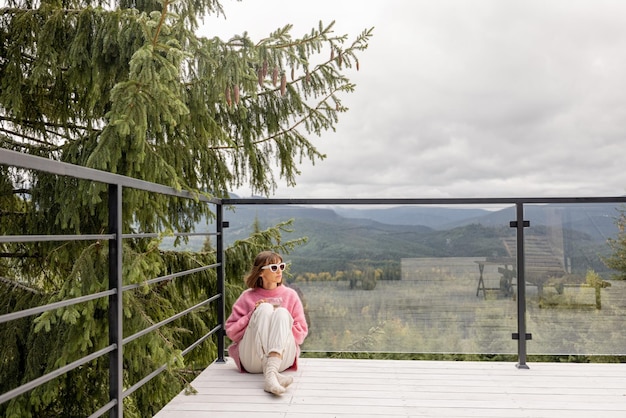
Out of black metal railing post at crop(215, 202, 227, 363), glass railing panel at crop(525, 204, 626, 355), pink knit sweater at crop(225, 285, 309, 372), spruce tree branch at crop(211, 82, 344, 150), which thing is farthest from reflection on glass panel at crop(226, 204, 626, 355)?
spruce tree branch at crop(211, 82, 344, 150)

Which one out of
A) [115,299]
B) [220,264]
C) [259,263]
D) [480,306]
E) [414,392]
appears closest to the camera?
[115,299]

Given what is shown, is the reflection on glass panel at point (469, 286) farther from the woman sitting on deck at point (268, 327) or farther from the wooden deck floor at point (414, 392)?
the woman sitting on deck at point (268, 327)

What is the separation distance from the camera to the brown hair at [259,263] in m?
3.93

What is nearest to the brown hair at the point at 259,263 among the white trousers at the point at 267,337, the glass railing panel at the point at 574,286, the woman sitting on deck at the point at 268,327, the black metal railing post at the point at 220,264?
the woman sitting on deck at the point at 268,327

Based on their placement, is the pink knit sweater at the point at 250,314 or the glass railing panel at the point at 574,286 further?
the glass railing panel at the point at 574,286

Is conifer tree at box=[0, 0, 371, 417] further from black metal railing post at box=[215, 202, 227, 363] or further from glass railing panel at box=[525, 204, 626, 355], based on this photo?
glass railing panel at box=[525, 204, 626, 355]

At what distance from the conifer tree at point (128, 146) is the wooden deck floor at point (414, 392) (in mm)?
362

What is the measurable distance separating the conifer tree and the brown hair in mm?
612

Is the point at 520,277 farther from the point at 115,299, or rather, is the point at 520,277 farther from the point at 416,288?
the point at 115,299

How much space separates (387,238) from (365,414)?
174cm

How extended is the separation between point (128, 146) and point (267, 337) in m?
1.51

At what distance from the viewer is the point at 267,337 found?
362 cm

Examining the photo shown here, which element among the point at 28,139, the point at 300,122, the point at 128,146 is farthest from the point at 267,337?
the point at 300,122

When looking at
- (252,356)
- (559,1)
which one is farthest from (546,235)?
(559,1)
